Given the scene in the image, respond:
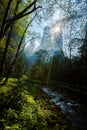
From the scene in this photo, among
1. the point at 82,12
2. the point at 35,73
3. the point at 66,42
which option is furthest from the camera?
the point at 35,73

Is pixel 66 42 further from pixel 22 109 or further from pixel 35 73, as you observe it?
pixel 22 109

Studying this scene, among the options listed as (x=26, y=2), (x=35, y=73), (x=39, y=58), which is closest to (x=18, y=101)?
(x=26, y=2)

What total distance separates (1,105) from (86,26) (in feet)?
98.3

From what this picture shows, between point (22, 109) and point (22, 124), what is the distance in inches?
78.2

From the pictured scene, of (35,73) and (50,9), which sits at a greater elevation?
(50,9)

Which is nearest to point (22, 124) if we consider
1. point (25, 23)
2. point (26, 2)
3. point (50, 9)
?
point (50, 9)

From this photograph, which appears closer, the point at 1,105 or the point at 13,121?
the point at 13,121

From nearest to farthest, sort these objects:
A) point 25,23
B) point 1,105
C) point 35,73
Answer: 1. point 1,105
2. point 25,23
3. point 35,73

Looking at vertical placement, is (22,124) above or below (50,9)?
below

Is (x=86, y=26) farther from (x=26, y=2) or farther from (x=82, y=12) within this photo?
(x=26, y=2)

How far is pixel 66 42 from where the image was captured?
4319cm

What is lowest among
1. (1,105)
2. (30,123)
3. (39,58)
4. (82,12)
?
(30,123)

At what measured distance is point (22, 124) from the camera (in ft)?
27.2

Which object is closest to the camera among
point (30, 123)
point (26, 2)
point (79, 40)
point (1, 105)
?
point (30, 123)
